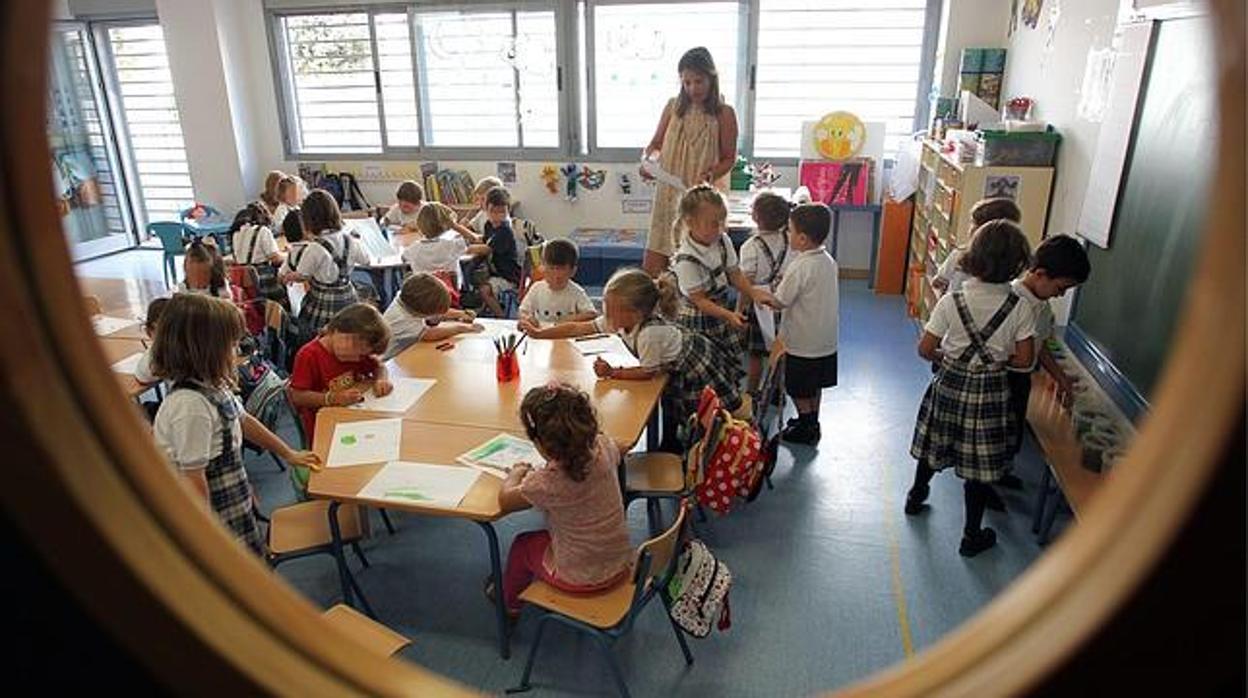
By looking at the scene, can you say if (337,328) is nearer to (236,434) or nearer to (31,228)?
(236,434)

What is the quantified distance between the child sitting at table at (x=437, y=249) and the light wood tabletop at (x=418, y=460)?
2011mm

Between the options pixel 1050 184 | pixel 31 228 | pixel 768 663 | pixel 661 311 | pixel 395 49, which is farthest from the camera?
pixel 395 49

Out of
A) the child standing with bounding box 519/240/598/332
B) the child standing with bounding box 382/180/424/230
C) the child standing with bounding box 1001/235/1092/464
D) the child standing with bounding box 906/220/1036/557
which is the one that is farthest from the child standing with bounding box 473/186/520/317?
the child standing with bounding box 1001/235/1092/464

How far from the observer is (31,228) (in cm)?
50

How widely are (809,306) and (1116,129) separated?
1.42 m

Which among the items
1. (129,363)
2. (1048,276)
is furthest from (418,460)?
(1048,276)

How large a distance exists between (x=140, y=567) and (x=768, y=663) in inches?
89.0

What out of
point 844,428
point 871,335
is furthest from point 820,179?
point 844,428

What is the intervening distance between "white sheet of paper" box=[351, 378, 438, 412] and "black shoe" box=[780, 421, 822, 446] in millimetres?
1861

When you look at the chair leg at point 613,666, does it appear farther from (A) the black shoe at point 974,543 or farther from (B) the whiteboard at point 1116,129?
(B) the whiteboard at point 1116,129

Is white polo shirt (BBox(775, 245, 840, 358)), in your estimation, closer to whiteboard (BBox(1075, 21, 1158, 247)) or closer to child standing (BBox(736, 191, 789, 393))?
child standing (BBox(736, 191, 789, 393))

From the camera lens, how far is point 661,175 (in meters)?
4.63

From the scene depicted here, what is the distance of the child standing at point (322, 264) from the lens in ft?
13.5

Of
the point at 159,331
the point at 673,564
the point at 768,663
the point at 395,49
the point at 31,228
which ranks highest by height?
the point at 395,49
